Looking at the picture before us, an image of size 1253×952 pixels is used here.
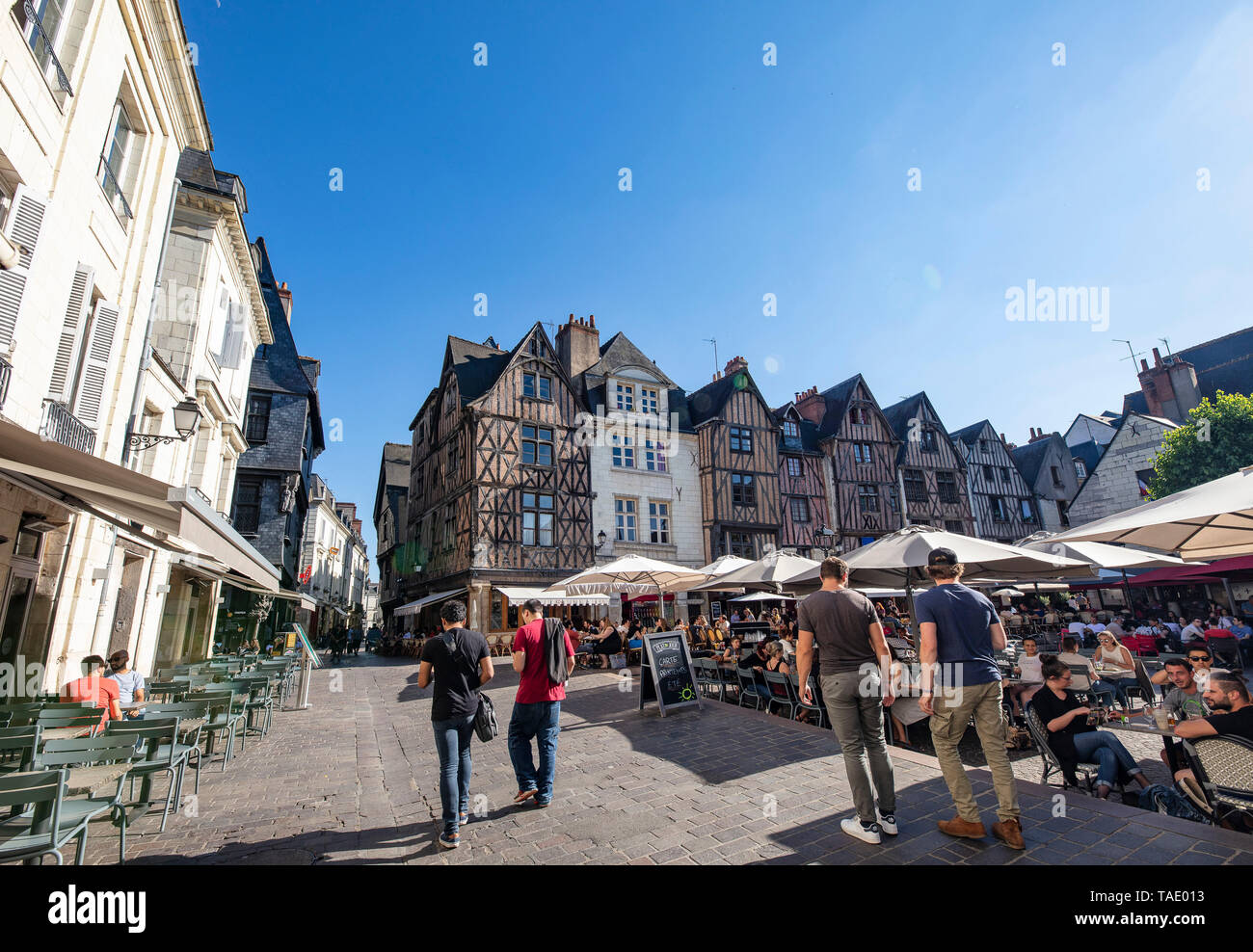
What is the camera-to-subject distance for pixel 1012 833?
10.7 ft

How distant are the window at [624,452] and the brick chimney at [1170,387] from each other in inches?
1035

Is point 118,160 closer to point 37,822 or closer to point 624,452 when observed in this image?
point 37,822

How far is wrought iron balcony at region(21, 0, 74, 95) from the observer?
20.0 ft

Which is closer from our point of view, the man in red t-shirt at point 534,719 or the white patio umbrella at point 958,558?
the man in red t-shirt at point 534,719

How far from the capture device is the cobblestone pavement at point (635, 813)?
3357 millimetres

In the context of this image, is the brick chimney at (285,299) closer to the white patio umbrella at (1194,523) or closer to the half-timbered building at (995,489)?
the white patio umbrella at (1194,523)

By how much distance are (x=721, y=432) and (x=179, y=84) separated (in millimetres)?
20329

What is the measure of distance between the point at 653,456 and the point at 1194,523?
19704 millimetres

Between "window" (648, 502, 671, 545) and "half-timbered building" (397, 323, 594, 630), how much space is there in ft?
9.27

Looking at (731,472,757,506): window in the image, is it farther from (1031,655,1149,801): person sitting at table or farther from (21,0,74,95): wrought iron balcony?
(21,0,74,95): wrought iron balcony

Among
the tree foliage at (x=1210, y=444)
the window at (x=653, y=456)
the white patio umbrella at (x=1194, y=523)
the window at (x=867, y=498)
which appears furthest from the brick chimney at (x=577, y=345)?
the tree foliage at (x=1210, y=444)

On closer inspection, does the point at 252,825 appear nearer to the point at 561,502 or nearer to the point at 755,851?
the point at 755,851
